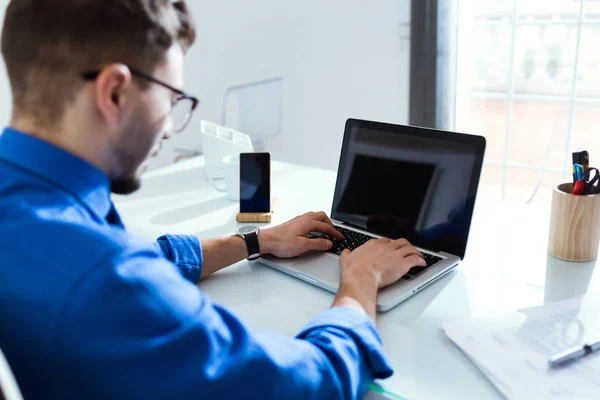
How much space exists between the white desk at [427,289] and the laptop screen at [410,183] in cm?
10

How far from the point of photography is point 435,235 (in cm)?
118

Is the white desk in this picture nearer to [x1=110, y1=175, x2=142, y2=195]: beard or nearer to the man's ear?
[x1=110, y1=175, x2=142, y2=195]: beard

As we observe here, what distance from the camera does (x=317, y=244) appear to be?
1.17 m

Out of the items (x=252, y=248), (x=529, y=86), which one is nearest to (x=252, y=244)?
(x=252, y=248)

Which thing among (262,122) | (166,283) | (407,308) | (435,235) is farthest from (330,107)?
(166,283)

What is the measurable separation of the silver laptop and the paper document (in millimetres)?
160

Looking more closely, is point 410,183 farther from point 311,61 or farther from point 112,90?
point 311,61

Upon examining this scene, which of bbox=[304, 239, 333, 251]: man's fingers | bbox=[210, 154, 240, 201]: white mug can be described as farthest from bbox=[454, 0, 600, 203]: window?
bbox=[304, 239, 333, 251]: man's fingers

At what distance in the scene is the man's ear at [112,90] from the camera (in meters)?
0.71

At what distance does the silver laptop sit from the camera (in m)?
1.11

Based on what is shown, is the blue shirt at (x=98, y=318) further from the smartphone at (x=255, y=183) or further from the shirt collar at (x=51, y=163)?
the smartphone at (x=255, y=183)

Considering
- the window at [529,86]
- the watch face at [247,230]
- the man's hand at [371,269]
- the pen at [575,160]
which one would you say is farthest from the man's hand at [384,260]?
the window at [529,86]

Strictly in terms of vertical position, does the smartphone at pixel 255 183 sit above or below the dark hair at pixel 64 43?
below

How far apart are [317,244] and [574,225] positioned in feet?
1.63
